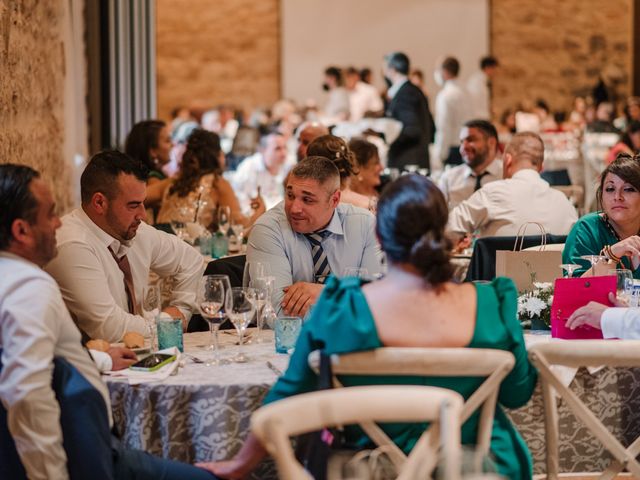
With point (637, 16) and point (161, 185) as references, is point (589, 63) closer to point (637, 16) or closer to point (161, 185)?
point (637, 16)

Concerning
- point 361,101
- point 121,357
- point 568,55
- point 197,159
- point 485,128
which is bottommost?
point 121,357

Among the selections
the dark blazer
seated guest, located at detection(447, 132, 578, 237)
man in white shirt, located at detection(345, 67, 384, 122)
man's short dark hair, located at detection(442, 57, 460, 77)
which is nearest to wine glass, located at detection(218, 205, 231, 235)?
seated guest, located at detection(447, 132, 578, 237)

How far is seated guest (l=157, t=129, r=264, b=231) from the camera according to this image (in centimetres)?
612

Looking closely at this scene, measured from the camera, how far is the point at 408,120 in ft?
31.5

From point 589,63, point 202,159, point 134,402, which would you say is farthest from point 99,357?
point 589,63

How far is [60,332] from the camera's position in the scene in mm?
2480

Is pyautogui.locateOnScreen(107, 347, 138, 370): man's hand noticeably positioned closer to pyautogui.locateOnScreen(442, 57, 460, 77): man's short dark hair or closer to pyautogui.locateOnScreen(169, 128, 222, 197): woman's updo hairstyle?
pyautogui.locateOnScreen(169, 128, 222, 197): woman's updo hairstyle

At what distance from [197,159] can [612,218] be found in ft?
9.91

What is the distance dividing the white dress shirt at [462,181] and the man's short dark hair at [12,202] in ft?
14.9

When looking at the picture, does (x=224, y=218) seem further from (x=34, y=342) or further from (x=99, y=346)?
(x=34, y=342)

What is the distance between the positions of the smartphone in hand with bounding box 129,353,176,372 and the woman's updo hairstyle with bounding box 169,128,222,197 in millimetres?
3434

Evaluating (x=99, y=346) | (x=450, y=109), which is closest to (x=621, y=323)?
(x=99, y=346)

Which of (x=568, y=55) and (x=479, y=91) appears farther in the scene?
(x=568, y=55)

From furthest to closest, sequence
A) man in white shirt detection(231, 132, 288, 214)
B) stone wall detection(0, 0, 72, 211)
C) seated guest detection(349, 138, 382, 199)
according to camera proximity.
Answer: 1. man in white shirt detection(231, 132, 288, 214)
2. seated guest detection(349, 138, 382, 199)
3. stone wall detection(0, 0, 72, 211)
